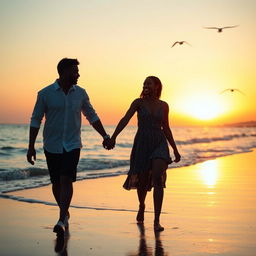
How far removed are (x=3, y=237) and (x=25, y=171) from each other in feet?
29.3

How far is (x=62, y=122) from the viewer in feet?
18.1

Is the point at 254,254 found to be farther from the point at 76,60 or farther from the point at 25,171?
the point at 25,171

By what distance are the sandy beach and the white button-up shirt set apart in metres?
0.97

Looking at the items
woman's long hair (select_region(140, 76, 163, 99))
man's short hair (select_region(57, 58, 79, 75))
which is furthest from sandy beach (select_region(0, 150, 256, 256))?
man's short hair (select_region(57, 58, 79, 75))

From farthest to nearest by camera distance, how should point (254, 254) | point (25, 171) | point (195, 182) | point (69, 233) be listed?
point (25, 171) → point (195, 182) → point (69, 233) → point (254, 254)

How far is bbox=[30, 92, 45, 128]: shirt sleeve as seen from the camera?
18.1 ft

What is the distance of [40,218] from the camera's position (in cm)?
689

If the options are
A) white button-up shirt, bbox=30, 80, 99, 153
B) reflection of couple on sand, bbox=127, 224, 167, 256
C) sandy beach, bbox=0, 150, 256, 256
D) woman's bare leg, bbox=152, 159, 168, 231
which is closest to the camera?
reflection of couple on sand, bbox=127, 224, 167, 256

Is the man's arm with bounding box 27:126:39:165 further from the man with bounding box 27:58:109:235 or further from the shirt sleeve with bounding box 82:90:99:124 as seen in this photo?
the shirt sleeve with bounding box 82:90:99:124

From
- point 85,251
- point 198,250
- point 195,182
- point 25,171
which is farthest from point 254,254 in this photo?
point 25,171

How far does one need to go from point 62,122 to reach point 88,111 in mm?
412

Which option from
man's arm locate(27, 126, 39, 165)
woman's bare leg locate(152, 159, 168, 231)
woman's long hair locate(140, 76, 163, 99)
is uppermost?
woman's long hair locate(140, 76, 163, 99)

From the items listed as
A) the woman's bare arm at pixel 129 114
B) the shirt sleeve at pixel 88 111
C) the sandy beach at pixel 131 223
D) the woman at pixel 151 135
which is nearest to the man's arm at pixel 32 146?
the shirt sleeve at pixel 88 111

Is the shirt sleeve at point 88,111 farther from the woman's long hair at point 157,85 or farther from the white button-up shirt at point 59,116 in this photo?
the woman's long hair at point 157,85
